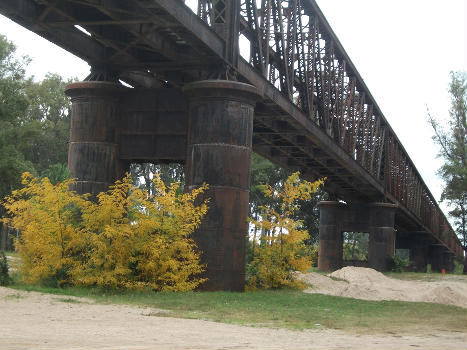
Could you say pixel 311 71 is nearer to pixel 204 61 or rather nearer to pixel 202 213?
pixel 204 61

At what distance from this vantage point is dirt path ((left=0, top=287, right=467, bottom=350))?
30.1ft

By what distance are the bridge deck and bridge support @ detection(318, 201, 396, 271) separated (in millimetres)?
1397

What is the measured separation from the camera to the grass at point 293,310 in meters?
12.8

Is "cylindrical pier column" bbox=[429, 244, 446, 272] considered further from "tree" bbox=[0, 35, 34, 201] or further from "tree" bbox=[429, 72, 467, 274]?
"tree" bbox=[0, 35, 34, 201]

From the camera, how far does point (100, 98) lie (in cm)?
2128

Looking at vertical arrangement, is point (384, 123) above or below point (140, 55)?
above

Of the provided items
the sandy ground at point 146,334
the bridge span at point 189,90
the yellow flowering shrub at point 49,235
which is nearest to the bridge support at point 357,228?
the bridge span at point 189,90

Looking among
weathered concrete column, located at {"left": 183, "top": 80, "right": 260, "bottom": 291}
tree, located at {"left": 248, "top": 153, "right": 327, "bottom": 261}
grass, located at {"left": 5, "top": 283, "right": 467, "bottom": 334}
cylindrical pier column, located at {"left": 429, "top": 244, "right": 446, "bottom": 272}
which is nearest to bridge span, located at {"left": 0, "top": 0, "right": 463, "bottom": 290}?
weathered concrete column, located at {"left": 183, "top": 80, "right": 260, "bottom": 291}

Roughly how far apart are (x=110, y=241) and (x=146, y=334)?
7199mm

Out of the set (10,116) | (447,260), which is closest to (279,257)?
(10,116)

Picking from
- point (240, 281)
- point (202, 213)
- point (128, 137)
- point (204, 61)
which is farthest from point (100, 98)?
point (240, 281)

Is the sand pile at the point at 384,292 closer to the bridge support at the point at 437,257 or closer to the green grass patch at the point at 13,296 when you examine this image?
the green grass patch at the point at 13,296

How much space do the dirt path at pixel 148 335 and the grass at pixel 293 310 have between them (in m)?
0.81

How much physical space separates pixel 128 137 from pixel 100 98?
1.48m
